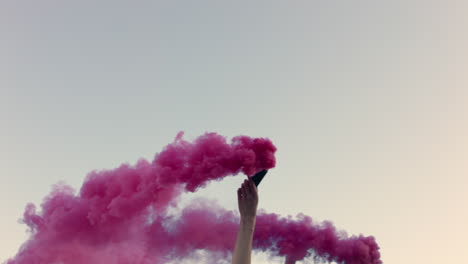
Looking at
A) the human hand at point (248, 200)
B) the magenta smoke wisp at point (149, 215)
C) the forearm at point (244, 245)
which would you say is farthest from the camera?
the magenta smoke wisp at point (149, 215)

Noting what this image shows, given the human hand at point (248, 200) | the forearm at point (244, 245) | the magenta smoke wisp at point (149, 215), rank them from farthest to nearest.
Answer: the magenta smoke wisp at point (149, 215) < the human hand at point (248, 200) < the forearm at point (244, 245)

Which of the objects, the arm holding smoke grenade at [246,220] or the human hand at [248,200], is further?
the human hand at [248,200]

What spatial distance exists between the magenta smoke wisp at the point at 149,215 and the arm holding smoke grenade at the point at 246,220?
2943 mm

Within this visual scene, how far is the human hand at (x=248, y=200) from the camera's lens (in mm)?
10445

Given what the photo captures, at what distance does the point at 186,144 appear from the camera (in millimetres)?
14812

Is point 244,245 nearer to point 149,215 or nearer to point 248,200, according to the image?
point 248,200

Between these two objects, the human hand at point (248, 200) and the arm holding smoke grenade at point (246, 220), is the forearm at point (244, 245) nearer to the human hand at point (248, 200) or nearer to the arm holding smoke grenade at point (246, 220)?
the arm holding smoke grenade at point (246, 220)

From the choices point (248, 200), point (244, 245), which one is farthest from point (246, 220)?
point (244, 245)

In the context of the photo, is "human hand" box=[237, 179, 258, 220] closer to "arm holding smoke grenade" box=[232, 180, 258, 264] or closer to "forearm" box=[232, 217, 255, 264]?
"arm holding smoke grenade" box=[232, 180, 258, 264]

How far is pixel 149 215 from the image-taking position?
16.8 metres

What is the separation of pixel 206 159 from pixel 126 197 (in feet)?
12.3

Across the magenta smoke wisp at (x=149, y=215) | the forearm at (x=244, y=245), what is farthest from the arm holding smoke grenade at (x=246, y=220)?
the magenta smoke wisp at (x=149, y=215)

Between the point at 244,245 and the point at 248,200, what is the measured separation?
131cm

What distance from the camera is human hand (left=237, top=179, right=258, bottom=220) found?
1044 centimetres
